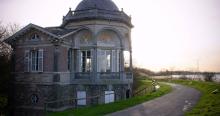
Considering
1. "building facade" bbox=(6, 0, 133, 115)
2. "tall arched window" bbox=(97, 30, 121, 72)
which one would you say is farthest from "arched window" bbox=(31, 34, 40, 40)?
"tall arched window" bbox=(97, 30, 121, 72)

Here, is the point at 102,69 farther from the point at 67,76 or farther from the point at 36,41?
the point at 36,41

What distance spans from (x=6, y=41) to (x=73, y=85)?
341 inches

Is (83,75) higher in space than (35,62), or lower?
lower

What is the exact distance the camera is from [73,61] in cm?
2831

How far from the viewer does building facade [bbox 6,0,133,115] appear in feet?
84.5

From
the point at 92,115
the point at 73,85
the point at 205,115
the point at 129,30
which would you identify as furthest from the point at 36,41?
the point at 205,115

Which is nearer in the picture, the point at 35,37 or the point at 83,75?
the point at 35,37

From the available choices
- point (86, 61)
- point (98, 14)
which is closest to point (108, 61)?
point (86, 61)

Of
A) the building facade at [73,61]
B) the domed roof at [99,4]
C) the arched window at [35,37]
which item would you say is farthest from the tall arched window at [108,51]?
the arched window at [35,37]

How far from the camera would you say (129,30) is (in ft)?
99.2

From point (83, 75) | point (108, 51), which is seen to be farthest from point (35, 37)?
point (108, 51)

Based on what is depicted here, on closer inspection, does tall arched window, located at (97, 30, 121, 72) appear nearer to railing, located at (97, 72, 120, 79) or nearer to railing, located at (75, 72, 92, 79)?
railing, located at (97, 72, 120, 79)

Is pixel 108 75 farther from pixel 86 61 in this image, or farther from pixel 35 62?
pixel 35 62

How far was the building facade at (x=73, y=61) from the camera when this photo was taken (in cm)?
2575
